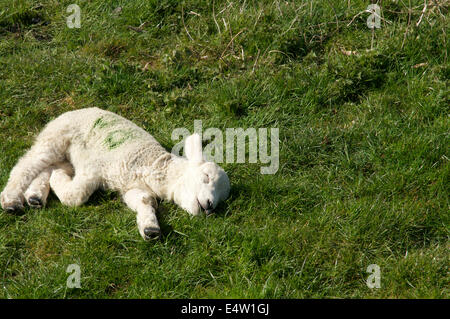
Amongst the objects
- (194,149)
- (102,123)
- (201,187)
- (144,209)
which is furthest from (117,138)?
(201,187)

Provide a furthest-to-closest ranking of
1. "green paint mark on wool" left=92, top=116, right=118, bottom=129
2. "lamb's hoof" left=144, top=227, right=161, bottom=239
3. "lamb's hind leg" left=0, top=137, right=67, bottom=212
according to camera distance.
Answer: "green paint mark on wool" left=92, top=116, right=118, bottom=129 → "lamb's hind leg" left=0, top=137, right=67, bottom=212 → "lamb's hoof" left=144, top=227, right=161, bottom=239

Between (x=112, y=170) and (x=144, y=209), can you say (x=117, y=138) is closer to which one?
(x=112, y=170)

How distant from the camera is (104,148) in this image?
185 inches

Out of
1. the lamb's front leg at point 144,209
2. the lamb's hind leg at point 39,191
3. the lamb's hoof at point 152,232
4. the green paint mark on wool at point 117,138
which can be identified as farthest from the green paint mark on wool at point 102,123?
the lamb's hoof at point 152,232

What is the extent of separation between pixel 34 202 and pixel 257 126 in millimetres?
2013

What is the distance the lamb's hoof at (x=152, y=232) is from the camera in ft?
13.3

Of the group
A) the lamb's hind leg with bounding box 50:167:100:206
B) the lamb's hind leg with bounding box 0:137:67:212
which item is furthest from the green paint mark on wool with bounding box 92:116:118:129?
the lamb's hind leg with bounding box 50:167:100:206

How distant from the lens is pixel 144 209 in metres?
4.22

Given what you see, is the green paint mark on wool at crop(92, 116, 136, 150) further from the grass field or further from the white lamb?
the grass field

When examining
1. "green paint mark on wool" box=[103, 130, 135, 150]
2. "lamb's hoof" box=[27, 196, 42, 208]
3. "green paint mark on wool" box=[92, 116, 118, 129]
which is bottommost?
"lamb's hoof" box=[27, 196, 42, 208]

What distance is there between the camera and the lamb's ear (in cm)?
447

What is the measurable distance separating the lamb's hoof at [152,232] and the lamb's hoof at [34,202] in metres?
0.94

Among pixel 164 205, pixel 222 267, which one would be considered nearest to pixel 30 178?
pixel 164 205

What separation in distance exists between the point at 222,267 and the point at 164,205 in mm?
781
